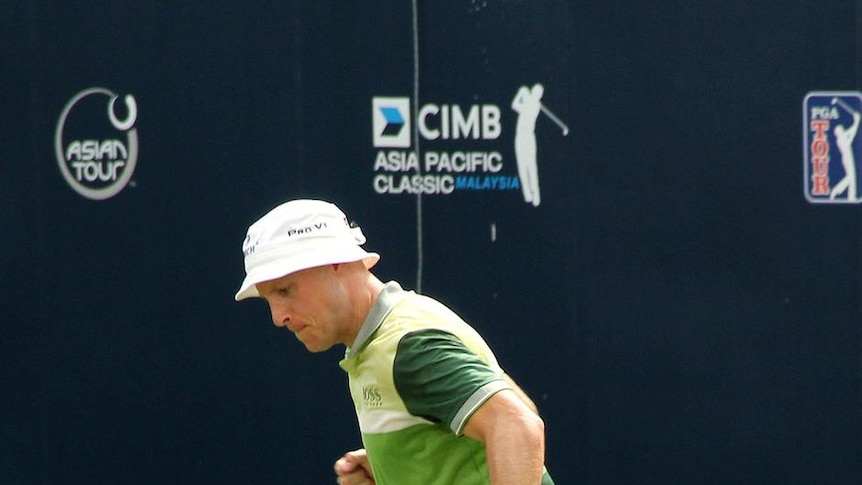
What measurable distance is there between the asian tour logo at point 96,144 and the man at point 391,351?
2.87 m

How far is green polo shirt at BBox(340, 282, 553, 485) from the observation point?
3018mm

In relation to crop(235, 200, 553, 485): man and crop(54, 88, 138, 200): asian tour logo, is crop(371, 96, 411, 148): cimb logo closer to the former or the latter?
crop(54, 88, 138, 200): asian tour logo

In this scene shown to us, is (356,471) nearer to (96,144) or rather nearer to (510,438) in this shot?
(510,438)

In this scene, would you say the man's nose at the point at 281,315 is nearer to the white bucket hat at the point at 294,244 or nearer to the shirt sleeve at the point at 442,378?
the white bucket hat at the point at 294,244

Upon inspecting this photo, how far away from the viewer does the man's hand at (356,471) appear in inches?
144

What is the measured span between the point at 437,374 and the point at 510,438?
0.62 ft

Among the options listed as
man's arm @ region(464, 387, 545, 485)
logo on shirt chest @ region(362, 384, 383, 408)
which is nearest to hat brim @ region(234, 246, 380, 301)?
logo on shirt chest @ region(362, 384, 383, 408)

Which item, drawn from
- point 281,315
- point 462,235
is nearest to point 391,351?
point 281,315

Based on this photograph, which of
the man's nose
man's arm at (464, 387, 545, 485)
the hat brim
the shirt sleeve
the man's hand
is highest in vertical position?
the hat brim

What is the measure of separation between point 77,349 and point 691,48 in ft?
7.97

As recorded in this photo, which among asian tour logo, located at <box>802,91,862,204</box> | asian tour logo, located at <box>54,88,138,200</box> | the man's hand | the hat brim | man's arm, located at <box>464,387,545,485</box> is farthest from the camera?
asian tour logo, located at <box>802,91,862,204</box>

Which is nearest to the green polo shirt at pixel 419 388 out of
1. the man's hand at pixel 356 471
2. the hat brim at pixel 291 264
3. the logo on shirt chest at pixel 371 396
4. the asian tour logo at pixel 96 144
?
the logo on shirt chest at pixel 371 396

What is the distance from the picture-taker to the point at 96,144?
603cm

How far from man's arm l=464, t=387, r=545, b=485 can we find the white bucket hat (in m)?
0.43
